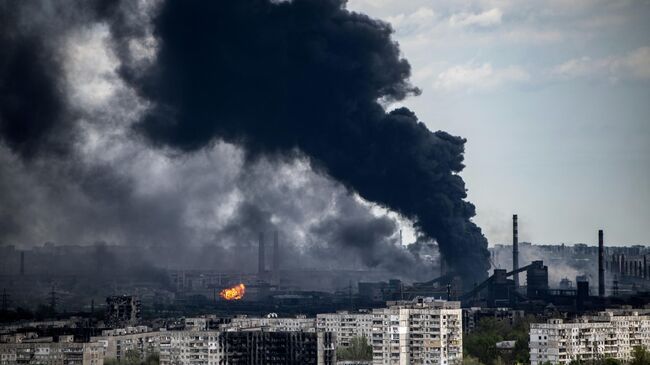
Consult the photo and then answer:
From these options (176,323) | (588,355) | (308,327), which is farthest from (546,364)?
(176,323)

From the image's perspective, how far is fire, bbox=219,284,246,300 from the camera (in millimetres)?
85688

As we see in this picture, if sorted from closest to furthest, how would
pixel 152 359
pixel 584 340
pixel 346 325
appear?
pixel 584 340 → pixel 152 359 → pixel 346 325

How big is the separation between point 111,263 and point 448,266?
15.8 metres

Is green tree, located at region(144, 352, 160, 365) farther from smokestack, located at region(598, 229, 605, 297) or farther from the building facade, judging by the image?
smokestack, located at region(598, 229, 605, 297)

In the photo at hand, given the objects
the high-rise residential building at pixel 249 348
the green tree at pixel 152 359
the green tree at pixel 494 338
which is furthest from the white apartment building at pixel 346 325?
the high-rise residential building at pixel 249 348

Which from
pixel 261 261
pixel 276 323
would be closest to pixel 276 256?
pixel 261 261

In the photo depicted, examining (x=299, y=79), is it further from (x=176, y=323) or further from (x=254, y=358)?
(x=254, y=358)

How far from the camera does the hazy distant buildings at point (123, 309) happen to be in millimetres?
70312

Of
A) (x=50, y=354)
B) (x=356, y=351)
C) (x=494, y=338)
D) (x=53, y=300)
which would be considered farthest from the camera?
(x=53, y=300)

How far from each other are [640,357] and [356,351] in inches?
384

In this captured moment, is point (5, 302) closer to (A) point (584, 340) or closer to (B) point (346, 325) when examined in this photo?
(B) point (346, 325)

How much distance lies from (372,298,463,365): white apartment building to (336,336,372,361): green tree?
4703 millimetres

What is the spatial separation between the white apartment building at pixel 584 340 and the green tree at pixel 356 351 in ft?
18.6

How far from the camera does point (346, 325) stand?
61750 mm
